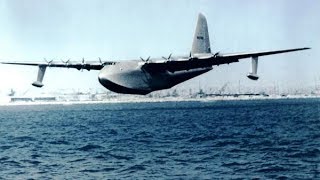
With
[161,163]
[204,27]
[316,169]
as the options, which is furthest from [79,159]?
[204,27]

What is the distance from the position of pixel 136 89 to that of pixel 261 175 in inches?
965

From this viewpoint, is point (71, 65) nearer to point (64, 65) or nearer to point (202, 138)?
point (64, 65)

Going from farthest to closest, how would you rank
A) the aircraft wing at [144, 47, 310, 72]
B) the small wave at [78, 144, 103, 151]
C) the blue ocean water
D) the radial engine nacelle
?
the aircraft wing at [144, 47, 310, 72], the radial engine nacelle, the small wave at [78, 144, 103, 151], the blue ocean water

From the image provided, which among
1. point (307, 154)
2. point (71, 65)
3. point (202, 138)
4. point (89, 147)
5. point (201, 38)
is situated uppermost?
point (201, 38)

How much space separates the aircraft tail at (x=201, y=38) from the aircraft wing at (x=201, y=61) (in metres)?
8.41

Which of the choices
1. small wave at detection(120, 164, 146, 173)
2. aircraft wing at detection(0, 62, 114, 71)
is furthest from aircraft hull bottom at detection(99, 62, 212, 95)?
small wave at detection(120, 164, 146, 173)

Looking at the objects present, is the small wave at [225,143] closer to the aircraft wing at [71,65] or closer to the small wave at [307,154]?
the small wave at [307,154]

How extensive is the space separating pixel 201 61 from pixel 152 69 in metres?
5.74

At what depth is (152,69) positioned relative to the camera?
44.4 m

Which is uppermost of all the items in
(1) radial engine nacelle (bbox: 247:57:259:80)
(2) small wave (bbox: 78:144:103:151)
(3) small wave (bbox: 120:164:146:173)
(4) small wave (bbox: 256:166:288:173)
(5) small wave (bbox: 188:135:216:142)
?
(1) radial engine nacelle (bbox: 247:57:259:80)

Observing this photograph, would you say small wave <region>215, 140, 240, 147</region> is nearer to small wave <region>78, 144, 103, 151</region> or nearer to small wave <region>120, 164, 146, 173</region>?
small wave <region>78, 144, 103, 151</region>

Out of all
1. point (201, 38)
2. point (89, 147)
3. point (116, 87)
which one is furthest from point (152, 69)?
point (89, 147)

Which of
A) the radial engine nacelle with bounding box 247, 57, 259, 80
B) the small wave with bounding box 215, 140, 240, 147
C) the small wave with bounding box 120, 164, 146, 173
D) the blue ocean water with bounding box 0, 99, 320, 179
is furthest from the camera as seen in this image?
the radial engine nacelle with bounding box 247, 57, 259, 80

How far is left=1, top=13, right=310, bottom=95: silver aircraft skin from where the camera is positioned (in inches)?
1599
